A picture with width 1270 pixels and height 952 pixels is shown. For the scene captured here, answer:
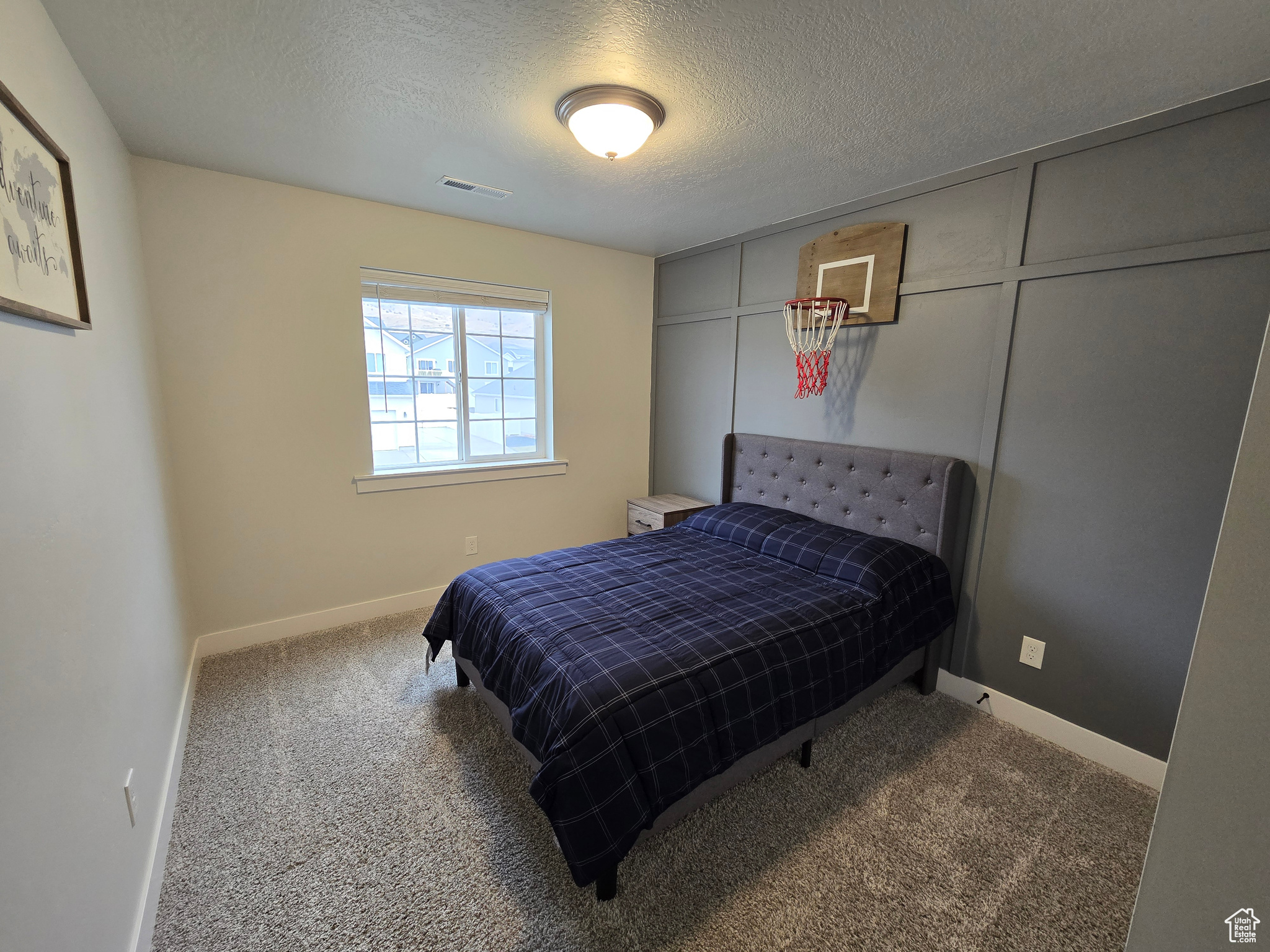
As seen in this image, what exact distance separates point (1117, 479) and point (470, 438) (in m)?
3.28

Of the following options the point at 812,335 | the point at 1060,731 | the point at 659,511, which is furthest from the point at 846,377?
the point at 1060,731

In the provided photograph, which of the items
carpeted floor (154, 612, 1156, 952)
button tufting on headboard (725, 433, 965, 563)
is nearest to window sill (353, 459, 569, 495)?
carpeted floor (154, 612, 1156, 952)

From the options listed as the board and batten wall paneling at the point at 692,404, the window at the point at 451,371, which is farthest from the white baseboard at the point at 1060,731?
the window at the point at 451,371

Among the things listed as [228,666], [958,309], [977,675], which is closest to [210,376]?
[228,666]

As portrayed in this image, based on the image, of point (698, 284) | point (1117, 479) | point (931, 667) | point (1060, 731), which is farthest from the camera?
point (698, 284)

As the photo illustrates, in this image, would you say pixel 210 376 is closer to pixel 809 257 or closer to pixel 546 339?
pixel 546 339

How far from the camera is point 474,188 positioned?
2.56 m

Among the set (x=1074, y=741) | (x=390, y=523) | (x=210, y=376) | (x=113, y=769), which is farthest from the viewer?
(x=390, y=523)

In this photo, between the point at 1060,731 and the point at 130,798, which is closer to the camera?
the point at 130,798

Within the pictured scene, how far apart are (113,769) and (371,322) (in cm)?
235

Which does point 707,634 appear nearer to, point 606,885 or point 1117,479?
point 606,885

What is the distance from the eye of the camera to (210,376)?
2502mm

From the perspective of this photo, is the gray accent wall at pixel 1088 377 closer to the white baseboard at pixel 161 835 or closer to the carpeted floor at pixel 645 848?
the carpeted floor at pixel 645 848

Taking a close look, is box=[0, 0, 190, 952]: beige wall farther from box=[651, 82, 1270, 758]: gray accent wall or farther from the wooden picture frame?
box=[651, 82, 1270, 758]: gray accent wall
